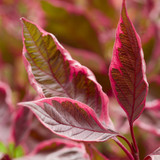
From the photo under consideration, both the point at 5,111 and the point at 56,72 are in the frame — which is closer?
the point at 56,72

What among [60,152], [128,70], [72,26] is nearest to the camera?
[128,70]

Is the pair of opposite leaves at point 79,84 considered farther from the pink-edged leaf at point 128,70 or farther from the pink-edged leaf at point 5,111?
the pink-edged leaf at point 5,111

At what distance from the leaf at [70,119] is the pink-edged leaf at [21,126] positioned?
201 millimetres

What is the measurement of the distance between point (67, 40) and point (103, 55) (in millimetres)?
124

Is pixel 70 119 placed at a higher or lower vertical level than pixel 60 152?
higher

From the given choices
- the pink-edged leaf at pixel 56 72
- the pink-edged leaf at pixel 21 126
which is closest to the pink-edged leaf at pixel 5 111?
the pink-edged leaf at pixel 21 126

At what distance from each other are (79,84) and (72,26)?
1.30 feet

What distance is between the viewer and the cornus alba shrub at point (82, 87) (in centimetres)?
30

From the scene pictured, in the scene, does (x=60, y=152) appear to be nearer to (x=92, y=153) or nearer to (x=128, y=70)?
(x=92, y=153)

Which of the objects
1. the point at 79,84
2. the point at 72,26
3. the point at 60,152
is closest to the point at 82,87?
the point at 79,84

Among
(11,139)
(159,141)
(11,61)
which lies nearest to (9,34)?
(11,61)

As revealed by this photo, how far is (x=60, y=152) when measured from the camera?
1.43 ft

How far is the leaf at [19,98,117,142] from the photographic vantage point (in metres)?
0.30

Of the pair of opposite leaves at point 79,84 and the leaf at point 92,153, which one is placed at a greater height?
the pair of opposite leaves at point 79,84
